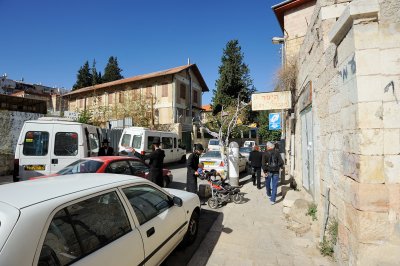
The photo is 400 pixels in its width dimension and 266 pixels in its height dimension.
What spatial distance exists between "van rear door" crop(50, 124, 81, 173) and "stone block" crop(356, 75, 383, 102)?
7478mm

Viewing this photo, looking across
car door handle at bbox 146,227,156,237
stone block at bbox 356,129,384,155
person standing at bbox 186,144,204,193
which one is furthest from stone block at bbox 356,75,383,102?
person standing at bbox 186,144,204,193

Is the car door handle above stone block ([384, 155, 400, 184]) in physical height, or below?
below

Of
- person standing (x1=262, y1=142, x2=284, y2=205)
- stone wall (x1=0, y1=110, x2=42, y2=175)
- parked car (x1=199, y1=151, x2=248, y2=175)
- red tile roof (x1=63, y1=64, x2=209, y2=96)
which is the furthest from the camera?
red tile roof (x1=63, y1=64, x2=209, y2=96)

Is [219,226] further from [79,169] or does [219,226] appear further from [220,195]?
[79,169]

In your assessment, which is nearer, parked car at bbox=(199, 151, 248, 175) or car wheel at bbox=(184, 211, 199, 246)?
car wheel at bbox=(184, 211, 199, 246)

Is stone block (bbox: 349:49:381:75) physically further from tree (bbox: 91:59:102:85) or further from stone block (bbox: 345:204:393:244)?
tree (bbox: 91:59:102:85)

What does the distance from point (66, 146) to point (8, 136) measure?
23.1 ft

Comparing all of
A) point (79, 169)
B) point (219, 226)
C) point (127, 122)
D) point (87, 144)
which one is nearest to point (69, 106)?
point (127, 122)

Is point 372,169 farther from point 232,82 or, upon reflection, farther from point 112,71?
point 112,71

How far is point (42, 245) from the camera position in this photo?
6.06 feet

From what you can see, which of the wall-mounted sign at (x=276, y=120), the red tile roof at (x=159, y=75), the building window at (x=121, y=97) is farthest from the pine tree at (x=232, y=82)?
the wall-mounted sign at (x=276, y=120)

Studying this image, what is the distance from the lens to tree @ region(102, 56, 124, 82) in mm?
52562

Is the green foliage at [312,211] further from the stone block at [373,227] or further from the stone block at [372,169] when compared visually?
the stone block at [372,169]

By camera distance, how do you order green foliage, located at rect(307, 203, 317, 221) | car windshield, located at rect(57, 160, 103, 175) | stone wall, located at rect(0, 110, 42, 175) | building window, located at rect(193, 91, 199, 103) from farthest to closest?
building window, located at rect(193, 91, 199, 103) < stone wall, located at rect(0, 110, 42, 175) < car windshield, located at rect(57, 160, 103, 175) < green foliage, located at rect(307, 203, 317, 221)
